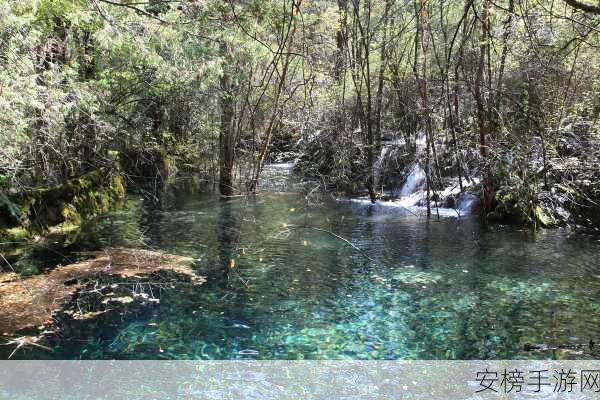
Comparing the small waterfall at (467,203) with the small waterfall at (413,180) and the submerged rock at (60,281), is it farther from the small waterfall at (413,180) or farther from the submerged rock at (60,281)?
the submerged rock at (60,281)

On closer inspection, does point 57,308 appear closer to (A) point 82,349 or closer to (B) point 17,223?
(A) point 82,349

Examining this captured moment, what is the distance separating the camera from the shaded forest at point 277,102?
28.1ft

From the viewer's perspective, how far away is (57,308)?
6.01 m

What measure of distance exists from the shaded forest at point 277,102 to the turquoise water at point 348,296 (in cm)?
142

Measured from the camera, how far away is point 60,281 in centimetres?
698

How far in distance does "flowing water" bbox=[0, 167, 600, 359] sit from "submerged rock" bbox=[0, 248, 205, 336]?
42cm

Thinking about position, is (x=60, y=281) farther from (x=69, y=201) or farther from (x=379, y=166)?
(x=379, y=166)

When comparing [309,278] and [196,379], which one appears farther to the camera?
[309,278]

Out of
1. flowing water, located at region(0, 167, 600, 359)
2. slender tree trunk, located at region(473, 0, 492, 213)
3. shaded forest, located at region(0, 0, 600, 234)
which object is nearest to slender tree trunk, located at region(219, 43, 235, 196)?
shaded forest, located at region(0, 0, 600, 234)

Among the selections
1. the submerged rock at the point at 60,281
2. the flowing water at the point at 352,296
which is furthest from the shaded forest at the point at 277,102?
the submerged rock at the point at 60,281

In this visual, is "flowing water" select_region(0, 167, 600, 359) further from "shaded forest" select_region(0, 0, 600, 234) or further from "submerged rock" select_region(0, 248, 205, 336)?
"shaded forest" select_region(0, 0, 600, 234)

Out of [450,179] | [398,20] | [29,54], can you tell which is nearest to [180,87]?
[29,54]

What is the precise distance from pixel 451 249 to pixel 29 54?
825 cm

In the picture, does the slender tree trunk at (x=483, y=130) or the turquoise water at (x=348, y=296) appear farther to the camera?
the slender tree trunk at (x=483, y=130)
